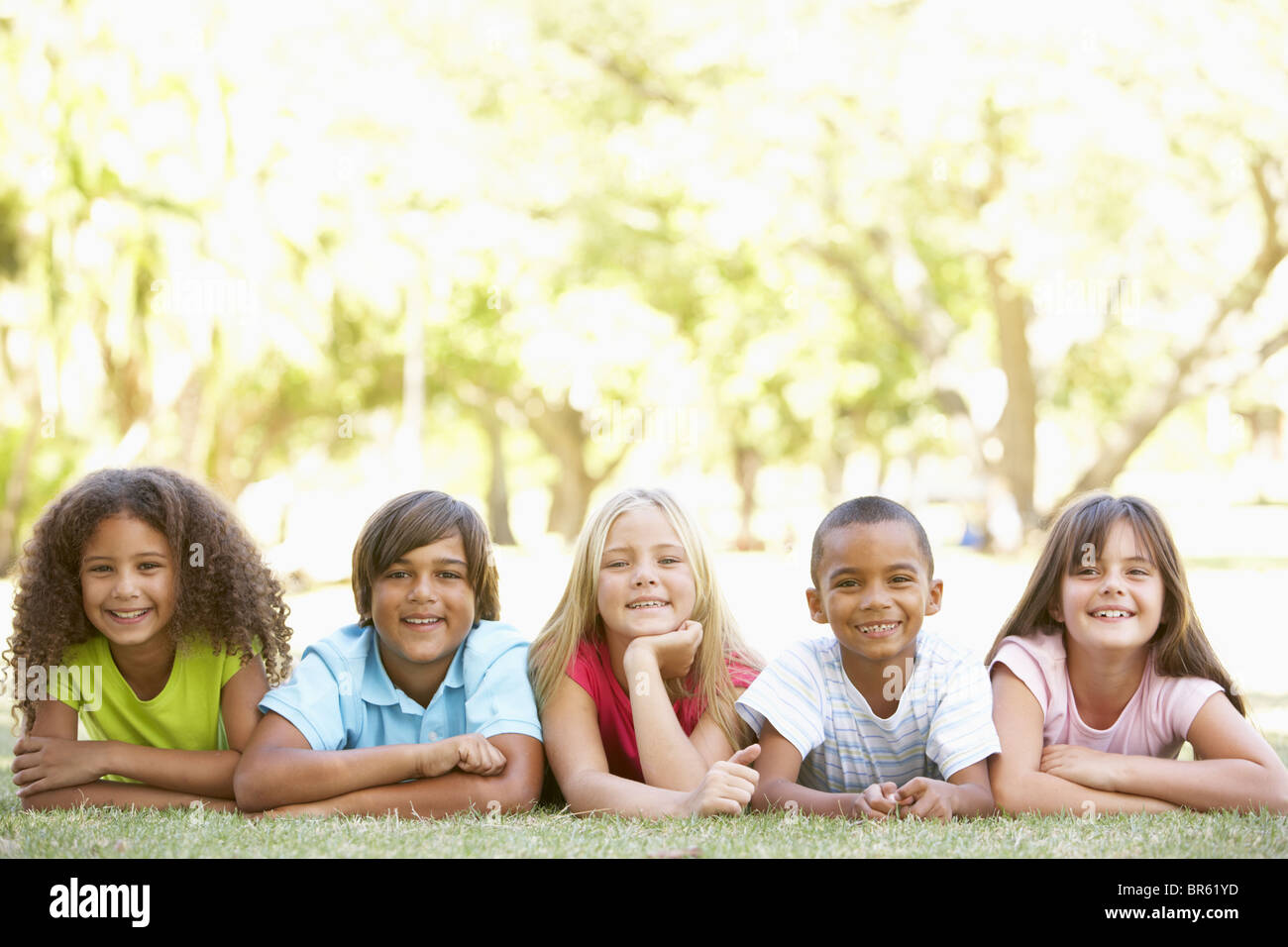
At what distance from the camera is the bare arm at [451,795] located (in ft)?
14.8

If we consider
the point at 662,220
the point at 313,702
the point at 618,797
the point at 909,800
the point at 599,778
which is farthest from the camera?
the point at 662,220

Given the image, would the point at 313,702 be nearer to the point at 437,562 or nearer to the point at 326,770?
the point at 326,770

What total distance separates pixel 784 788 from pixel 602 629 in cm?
100

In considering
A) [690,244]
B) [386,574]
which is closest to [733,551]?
[690,244]

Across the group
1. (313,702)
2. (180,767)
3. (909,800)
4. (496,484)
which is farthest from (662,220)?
(909,800)

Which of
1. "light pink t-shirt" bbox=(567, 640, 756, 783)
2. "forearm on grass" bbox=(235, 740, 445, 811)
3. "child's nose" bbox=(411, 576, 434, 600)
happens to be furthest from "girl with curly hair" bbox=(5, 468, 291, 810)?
"light pink t-shirt" bbox=(567, 640, 756, 783)

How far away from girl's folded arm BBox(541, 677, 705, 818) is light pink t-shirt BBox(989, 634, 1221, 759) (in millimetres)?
1289

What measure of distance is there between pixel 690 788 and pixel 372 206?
2098 centimetres

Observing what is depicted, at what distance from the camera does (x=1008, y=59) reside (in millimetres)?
18391

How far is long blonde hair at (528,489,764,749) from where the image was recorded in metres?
4.94

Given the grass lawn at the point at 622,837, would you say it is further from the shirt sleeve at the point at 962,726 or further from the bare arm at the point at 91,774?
the shirt sleeve at the point at 962,726

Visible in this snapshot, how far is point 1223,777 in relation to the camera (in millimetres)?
4484
